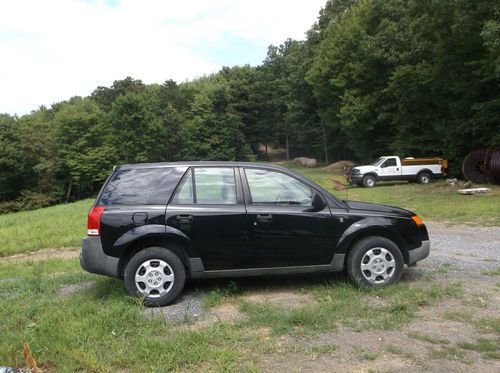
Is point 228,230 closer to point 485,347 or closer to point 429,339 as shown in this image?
point 429,339

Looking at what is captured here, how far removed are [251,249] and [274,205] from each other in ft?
2.08

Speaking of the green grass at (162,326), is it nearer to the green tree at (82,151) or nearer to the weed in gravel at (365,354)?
the weed in gravel at (365,354)

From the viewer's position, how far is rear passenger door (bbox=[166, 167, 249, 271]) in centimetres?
543

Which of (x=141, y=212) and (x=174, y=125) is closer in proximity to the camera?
(x=141, y=212)

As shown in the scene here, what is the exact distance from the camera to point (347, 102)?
127 feet

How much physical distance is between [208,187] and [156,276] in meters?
1.26

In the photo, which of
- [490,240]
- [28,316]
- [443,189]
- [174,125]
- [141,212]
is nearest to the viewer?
[28,316]

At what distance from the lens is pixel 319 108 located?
4962 cm

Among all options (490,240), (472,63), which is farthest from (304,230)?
(472,63)

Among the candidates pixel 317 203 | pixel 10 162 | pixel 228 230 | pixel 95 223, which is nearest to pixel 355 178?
pixel 317 203

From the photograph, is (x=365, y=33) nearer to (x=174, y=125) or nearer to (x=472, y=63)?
(x=472, y=63)

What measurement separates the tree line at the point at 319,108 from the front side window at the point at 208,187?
658 inches

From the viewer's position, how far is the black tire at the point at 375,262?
5.70 m

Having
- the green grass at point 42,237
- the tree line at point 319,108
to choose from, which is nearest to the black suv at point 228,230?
the green grass at point 42,237
